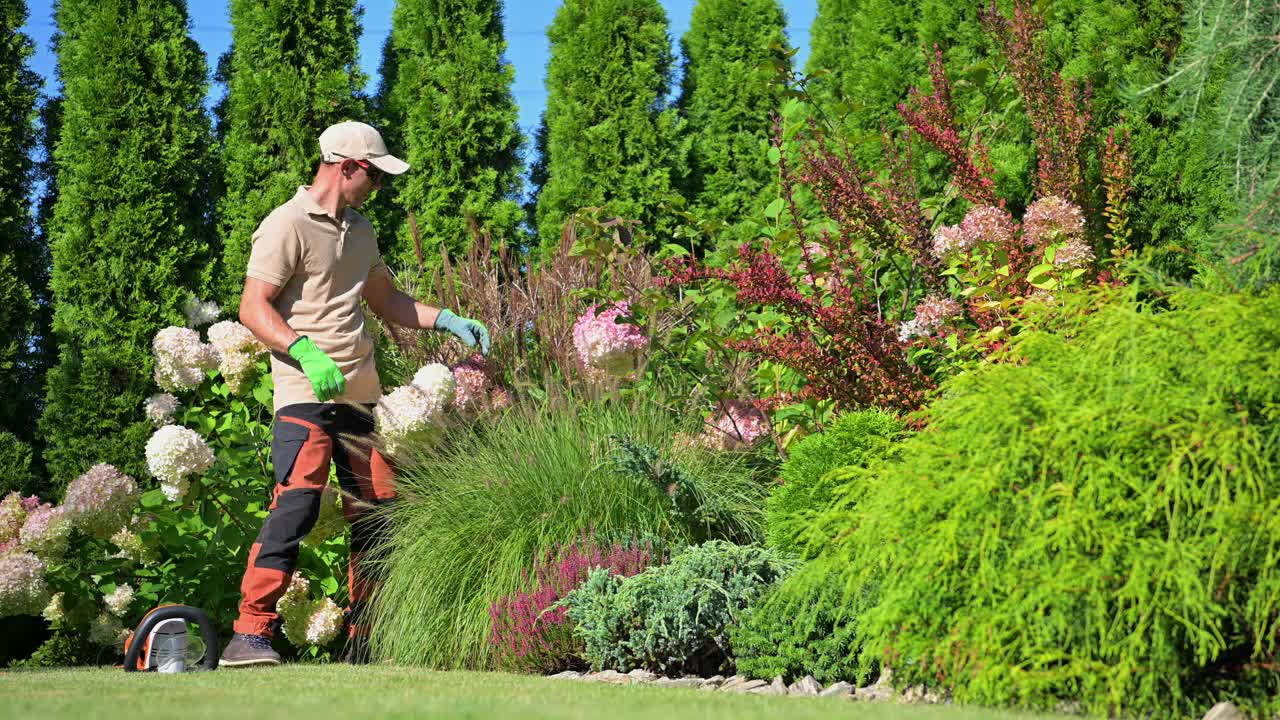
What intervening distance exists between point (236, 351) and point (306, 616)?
122cm

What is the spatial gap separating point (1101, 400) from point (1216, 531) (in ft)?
1.35

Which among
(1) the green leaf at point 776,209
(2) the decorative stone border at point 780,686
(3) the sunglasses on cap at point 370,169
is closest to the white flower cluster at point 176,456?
(3) the sunglasses on cap at point 370,169

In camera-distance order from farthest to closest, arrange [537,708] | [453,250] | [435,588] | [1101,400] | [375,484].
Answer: [453,250] → [375,484] → [435,588] → [1101,400] → [537,708]

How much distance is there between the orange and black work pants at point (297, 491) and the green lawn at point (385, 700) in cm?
31

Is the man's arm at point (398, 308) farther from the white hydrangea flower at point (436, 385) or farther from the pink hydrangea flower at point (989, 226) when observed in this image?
the pink hydrangea flower at point (989, 226)

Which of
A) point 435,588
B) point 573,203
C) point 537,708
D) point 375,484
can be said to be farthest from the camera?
point 573,203

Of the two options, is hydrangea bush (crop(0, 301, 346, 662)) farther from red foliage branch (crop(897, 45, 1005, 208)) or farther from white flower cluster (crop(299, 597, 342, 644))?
red foliage branch (crop(897, 45, 1005, 208))

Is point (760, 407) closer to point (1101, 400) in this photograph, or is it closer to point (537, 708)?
point (1101, 400)

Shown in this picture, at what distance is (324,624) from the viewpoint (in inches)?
181

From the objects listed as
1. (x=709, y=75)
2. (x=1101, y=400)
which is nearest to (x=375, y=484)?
(x=1101, y=400)

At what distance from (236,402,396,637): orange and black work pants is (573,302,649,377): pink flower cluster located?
92 cm

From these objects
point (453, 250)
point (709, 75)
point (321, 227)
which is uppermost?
point (709, 75)

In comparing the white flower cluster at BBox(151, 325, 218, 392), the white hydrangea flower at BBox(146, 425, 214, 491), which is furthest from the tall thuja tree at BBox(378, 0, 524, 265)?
the white hydrangea flower at BBox(146, 425, 214, 491)

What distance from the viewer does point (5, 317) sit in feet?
21.4
